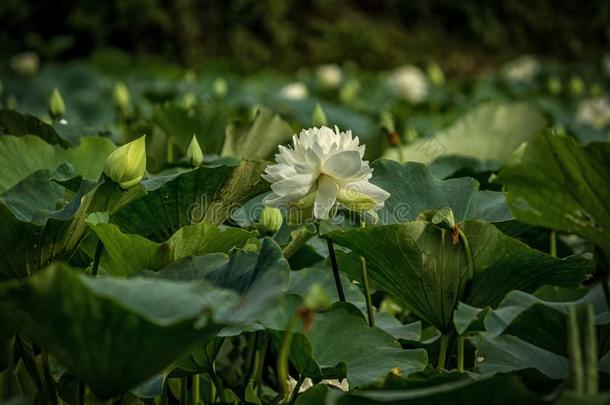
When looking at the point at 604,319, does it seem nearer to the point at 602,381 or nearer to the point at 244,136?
the point at 602,381

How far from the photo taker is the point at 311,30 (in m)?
6.52

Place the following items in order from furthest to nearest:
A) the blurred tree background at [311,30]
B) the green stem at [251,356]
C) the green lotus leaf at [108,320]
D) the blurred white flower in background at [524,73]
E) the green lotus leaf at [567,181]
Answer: the blurred tree background at [311,30] → the blurred white flower in background at [524,73] → the green stem at [251,356] → the green lotus leaf at [567,181] → the green lotus leaf at [108,320]

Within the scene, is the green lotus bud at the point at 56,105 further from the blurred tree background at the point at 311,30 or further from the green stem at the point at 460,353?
the blurred tree background at the point at 311,30

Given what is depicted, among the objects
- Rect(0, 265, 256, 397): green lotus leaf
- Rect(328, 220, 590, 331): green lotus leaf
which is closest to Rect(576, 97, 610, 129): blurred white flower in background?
Rect(328, 220, 590, 331): green lotus leaf

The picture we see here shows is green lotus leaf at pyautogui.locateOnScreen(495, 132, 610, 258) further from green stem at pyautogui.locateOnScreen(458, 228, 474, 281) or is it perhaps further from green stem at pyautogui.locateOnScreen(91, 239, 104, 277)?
green stem at pyautogui.locateOnScreen(91, 239, 104, 277)

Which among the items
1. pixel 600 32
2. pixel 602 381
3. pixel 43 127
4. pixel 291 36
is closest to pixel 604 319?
pixel 602 381

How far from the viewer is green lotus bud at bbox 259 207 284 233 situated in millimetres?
1113

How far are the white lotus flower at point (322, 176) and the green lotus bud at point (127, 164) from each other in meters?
0.12

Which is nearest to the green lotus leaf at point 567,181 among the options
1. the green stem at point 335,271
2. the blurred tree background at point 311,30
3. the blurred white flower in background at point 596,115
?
the green stem at point 335,271

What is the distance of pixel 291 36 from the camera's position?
6.41m

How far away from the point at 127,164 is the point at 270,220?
0.20 meters

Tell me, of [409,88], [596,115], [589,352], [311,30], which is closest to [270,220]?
→ [589,352]

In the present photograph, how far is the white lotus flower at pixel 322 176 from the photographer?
3.21 ft

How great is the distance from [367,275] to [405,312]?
0.83ft
